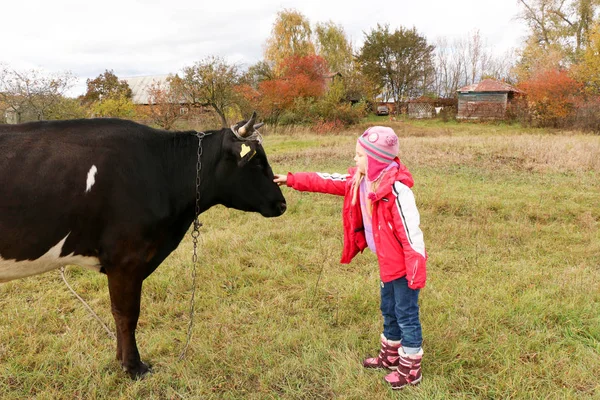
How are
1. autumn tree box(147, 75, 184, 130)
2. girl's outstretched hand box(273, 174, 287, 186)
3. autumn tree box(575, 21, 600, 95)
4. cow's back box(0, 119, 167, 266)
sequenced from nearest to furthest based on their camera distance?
1. cow's back box(0, 119, 167, 266)
2. girl's outstretched hand box(273, 174, 287, 186)
3. autumn tree box(147, 75, 184, 130)
4. autumn tree box(575, 21, 600, 95)

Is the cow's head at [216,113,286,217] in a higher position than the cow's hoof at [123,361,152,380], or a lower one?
higher

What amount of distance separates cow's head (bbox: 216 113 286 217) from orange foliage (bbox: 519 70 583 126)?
1268 inches

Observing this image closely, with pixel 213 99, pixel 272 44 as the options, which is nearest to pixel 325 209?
pixel 213 99

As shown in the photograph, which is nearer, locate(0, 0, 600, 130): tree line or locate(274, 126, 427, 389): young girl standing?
locate(274, 126, 427, 389): young girl standing

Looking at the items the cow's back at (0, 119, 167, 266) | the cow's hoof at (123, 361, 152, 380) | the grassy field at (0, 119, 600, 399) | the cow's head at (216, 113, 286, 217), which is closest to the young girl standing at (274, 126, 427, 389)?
the grassy field at (0, 119, 600, 399)

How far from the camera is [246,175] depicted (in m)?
3.50

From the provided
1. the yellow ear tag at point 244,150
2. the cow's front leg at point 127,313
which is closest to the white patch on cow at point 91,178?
the cow's front leg at point 127,313

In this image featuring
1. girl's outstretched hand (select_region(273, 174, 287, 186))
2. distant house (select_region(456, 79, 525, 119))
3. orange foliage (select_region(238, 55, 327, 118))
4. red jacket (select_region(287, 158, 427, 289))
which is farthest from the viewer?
distant house (select_region(456, 79, 525, 119))

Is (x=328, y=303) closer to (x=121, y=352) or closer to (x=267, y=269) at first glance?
(x=267, y=269)

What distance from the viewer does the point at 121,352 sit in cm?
338

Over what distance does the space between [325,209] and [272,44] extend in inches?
1586

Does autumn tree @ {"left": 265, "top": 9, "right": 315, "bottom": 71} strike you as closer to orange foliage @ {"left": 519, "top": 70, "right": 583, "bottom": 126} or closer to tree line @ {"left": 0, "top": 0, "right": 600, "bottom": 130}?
tree line @ {"left": 0, "top": 0, "right": 600, "bottom": 130}

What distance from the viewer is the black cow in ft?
8.76

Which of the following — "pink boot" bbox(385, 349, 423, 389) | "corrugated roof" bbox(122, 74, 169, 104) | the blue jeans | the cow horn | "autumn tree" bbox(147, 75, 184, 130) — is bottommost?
"pink boot" bbox(385, 349, 423, 389)
